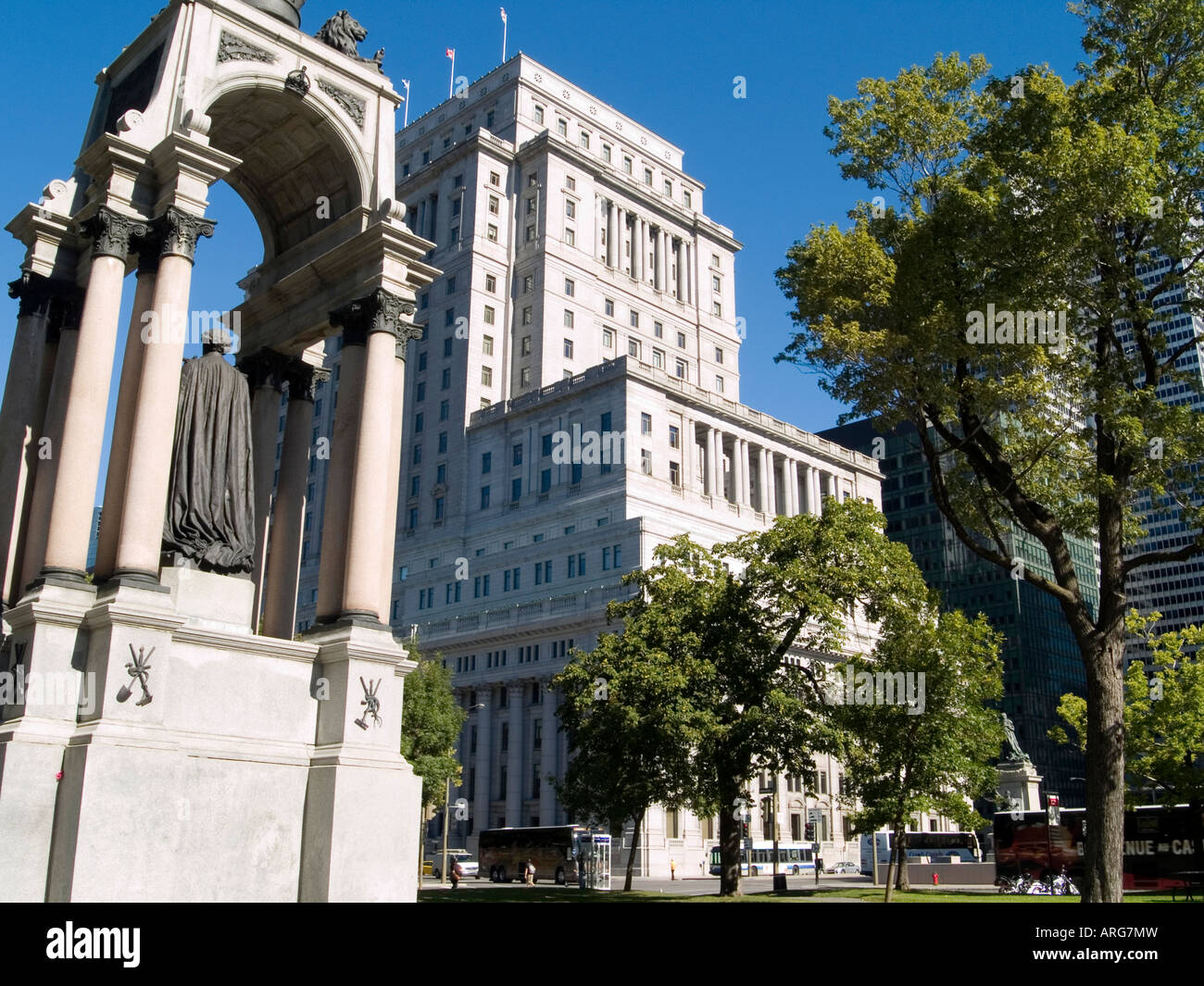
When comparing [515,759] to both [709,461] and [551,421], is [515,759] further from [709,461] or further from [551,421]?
[709,461]

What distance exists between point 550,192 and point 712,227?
84.2ft

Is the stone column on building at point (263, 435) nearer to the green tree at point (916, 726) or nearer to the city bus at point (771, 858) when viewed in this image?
the green tree at point (916, 726)

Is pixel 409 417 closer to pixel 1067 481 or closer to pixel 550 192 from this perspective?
pixel 550 192

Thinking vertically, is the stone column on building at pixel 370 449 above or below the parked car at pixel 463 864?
above

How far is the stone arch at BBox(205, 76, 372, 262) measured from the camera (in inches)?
834

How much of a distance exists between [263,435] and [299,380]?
63.0 inches

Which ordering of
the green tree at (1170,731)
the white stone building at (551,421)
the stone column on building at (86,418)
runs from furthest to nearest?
the white stone building at (551,421) → the green tree at (1170,731) → the stone column on building at (86,418)

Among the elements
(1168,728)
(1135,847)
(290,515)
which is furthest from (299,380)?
(1168,728)

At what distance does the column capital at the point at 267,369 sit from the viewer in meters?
22.8

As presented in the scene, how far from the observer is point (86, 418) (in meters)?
17.7

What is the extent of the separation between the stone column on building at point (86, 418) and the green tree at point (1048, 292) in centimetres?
1557

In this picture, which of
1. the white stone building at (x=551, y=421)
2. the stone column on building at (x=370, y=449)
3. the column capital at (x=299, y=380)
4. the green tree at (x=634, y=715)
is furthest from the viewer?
the white stone building at (x=551, y=421)
